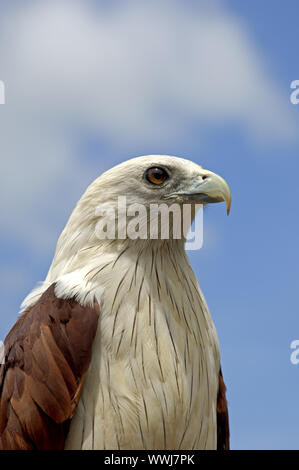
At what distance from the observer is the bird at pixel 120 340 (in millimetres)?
6086

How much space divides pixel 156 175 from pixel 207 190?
53 centimetres

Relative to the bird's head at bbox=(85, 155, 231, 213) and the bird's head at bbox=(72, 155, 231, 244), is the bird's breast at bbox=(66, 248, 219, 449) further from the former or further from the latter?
the bird's head at bbox=(85, 155, 231, 213)

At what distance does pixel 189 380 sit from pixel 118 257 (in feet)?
4.35

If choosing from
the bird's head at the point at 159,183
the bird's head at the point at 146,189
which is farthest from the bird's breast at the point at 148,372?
the bird's head at the point at 159,183

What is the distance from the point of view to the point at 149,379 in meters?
6.18

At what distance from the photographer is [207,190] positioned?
691 cm

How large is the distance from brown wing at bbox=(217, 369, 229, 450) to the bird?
11mm

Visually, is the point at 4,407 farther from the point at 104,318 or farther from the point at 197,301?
the point at 197,301

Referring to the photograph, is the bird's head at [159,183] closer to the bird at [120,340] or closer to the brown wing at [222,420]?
the bird at [120,340]

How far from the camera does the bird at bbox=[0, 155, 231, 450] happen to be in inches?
240

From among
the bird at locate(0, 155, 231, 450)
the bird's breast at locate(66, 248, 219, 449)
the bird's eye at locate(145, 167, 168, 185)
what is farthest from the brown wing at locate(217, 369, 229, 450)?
the bird's eye at locate(145, 167, 168, 185)

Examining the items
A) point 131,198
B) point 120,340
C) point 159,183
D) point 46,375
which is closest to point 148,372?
point 120,340

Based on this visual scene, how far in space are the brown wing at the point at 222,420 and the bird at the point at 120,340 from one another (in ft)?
0.04
